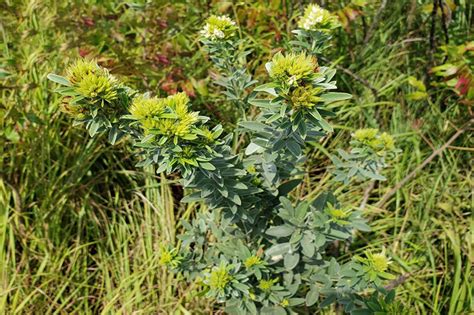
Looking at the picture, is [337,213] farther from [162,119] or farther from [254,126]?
[162,119]

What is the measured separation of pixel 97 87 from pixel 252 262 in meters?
0.79

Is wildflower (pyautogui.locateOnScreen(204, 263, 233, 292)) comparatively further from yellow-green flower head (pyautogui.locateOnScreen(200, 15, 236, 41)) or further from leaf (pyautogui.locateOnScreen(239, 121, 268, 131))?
yellow-green flower head (pyautogui.locateOnScreen(200, 15, 236, 41))

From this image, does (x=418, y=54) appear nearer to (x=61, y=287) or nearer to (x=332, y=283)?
(x=332, y=283)

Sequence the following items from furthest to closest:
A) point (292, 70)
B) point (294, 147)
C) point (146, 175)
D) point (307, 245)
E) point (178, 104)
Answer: point (146, 175), point (307, 245), point (294, 147), point (178, 104), point (292, 70)

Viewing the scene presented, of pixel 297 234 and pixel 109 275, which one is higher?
pixel 297 234

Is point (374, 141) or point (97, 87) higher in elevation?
point (97, 87)

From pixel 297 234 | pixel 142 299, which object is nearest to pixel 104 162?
pixel 142 299

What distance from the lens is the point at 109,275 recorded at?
7.06ft

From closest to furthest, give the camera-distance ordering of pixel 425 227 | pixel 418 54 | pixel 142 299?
1. pixel 142 299
2. pixel 425 227
3. pixel 418 54

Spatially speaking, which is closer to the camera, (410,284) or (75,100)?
(75,100)

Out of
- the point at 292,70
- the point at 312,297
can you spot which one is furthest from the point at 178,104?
the point at 312,297

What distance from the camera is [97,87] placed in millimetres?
1056

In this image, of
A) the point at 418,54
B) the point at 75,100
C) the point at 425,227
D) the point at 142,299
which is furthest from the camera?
the point at 418,54

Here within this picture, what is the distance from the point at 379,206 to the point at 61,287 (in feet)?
4.99
